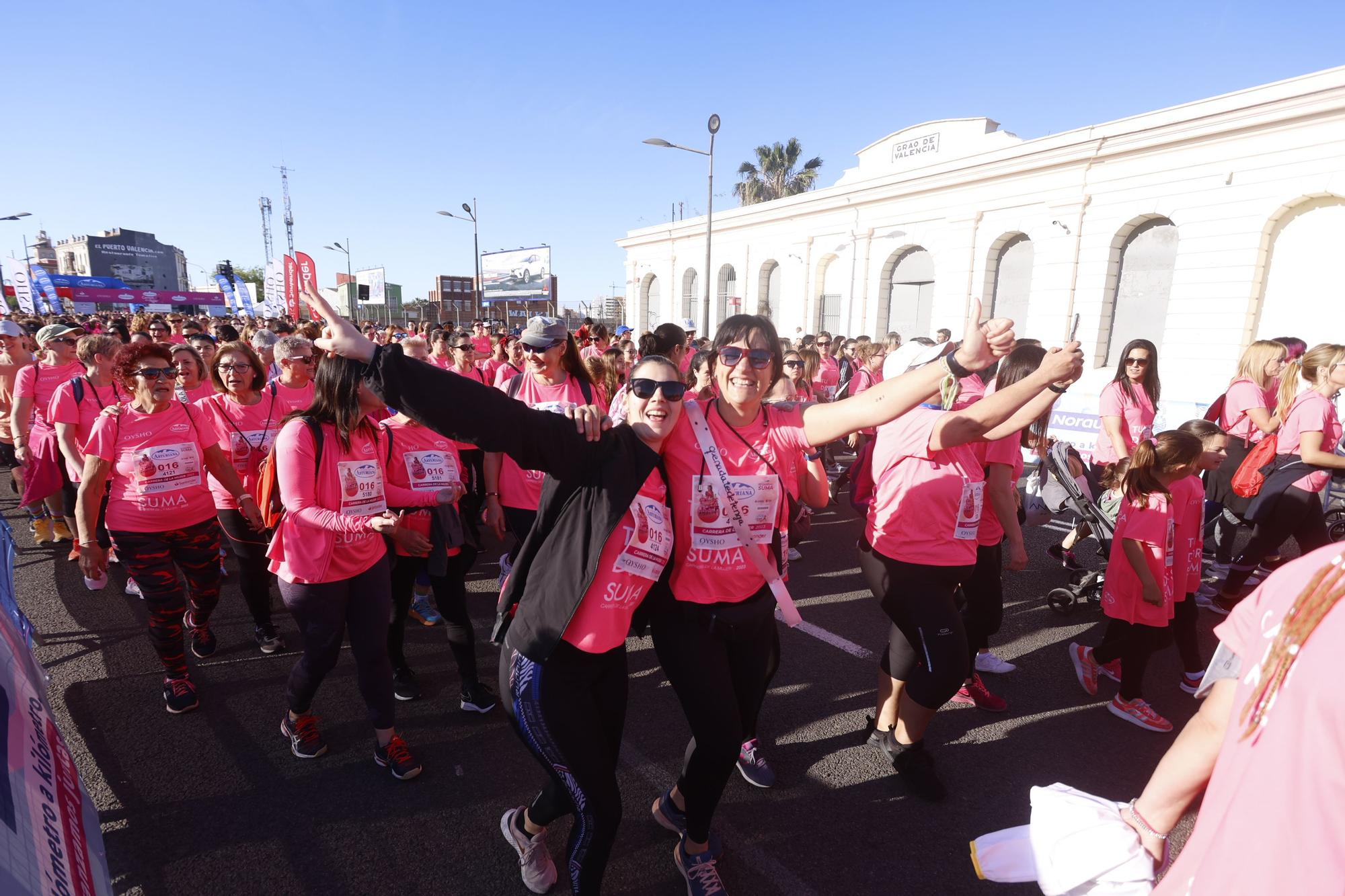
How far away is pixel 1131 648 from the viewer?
3.66 m

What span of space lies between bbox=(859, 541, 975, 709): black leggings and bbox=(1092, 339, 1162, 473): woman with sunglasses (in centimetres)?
329

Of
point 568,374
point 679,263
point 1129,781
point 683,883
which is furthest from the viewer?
point 679,263

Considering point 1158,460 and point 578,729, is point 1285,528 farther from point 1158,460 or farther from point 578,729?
point 578,729

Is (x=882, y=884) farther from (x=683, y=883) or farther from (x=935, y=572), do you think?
(x=935, y=572)

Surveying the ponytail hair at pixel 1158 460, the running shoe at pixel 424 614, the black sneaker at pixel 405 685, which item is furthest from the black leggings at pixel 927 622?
the running shoe at pixel 424 614

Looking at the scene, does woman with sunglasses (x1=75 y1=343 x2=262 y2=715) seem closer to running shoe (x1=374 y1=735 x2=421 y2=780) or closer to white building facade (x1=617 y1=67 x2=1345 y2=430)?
running shoe (x1=374 y1=735 x2=421 y2=780)

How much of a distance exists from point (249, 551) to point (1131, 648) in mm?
5198

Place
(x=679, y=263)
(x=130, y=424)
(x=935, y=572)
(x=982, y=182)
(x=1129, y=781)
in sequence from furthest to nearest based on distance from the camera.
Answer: (x=679, y=263), (x=982, y=182), (x=130, y=424), (x=1129, y=781), (x=935, y=572)

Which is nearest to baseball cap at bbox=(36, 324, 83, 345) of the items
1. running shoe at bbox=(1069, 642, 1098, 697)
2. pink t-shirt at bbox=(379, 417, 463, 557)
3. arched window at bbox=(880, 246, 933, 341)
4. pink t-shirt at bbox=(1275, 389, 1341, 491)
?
pink t-shirt at bbox=(379, 417, 463, 557)

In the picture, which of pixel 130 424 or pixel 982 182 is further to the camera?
pixel 982 182

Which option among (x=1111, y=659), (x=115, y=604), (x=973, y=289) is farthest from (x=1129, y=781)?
(x=973, y=289)

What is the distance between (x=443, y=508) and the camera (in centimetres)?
343

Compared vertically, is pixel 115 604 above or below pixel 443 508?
below

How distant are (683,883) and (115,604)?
16.1ft
